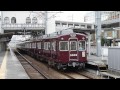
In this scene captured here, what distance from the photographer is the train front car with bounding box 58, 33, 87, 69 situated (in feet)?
63.3

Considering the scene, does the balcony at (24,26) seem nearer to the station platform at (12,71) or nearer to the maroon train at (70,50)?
the station platform at (12,71)

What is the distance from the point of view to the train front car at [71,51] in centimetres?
1928

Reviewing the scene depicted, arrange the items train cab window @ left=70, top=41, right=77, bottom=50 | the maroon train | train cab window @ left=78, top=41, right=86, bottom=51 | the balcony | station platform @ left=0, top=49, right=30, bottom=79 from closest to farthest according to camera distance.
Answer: station platform @ left=0, top=49, right=30, bottom=79, the maroon train, train cab window @ left=70, top=41, right=77, bottom=50, train cab window @ left=78, top=41, right=86, bottom=51, the balcony

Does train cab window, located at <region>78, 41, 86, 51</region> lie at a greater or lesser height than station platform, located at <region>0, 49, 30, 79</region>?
greater

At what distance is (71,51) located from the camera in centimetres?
1941

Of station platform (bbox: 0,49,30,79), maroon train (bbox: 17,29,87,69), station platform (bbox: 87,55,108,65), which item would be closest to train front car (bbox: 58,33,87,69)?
maroon train (bbox: 17,29,87,69)

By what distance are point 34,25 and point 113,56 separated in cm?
3700

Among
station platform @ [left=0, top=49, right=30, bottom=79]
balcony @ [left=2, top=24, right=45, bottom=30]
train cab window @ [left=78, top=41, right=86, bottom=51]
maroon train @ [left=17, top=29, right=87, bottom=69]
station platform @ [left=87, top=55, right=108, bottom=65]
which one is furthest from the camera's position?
Result: balcony @ [left=2, top=24, right=45, bottom=30]

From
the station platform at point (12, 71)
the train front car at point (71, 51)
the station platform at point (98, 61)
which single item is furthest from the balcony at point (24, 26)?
the train front car at point (71, 51)

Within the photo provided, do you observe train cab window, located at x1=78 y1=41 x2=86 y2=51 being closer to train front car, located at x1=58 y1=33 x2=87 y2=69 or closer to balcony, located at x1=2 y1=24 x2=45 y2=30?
train front car, located at x1=58 y1=33 x2=87 y2=69
